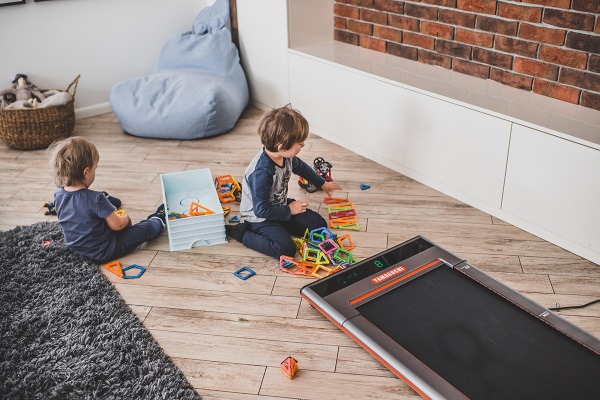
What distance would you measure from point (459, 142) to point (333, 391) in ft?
4.39

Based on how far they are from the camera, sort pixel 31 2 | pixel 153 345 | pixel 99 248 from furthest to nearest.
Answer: pixel 31 2 → pixel 99 248 → pixel 153 345

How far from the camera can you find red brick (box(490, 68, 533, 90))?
2.73 m

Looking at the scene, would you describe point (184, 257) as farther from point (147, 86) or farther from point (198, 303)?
point (147, 86)

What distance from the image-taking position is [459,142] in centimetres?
265

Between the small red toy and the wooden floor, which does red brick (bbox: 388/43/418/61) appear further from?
the small red toy

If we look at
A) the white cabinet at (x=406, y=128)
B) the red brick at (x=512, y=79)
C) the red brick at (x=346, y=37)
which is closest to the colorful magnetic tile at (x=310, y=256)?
the white cabinet at (x=406, y=128)

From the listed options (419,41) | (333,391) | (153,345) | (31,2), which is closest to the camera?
(333,391)

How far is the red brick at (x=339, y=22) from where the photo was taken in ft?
12.0

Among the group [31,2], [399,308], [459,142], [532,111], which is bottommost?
[399,308]

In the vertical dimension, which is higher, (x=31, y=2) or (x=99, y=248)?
(x=31, y=2)

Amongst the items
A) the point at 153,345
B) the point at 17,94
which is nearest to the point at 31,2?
the point at 17,94

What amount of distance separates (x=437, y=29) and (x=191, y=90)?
4.51 ft

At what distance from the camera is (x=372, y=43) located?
3.49 meters

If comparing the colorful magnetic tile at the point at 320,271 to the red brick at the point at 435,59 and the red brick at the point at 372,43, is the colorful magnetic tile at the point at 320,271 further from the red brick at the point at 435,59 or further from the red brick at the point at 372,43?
the red brick at the point at 372,43
